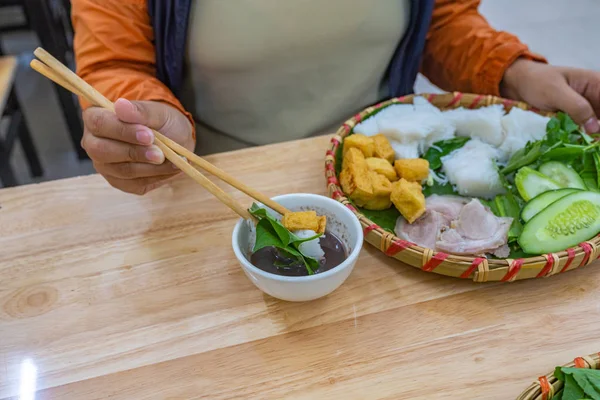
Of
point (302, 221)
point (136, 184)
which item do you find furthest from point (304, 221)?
point (136, 184)

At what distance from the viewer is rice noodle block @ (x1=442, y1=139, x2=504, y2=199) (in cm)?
103

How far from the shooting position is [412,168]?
3.36 feet

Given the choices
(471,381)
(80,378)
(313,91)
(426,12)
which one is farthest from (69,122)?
(471,381)

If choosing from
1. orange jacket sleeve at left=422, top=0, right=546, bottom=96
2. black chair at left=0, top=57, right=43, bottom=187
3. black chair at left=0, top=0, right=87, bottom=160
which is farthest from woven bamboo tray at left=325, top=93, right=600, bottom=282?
black chair at left=0, top=0, right=87, bottom=160

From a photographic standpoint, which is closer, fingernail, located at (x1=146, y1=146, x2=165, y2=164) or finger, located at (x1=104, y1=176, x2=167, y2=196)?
fingernail, located at (x1=146, y1=146, x2=165, y2=164)

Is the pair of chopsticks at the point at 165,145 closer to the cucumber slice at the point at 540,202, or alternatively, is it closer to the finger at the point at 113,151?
the finger at the point at 113,151

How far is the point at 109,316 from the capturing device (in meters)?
0.84

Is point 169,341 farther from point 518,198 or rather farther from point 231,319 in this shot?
point 518,198

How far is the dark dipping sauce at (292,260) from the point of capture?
82 cm

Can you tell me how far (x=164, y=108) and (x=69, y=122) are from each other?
1.90 meters

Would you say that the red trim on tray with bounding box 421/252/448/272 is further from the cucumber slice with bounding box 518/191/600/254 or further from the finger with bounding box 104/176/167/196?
the finger with bounding box 104/176/167/196

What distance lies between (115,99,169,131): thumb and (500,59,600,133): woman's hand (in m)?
0.84

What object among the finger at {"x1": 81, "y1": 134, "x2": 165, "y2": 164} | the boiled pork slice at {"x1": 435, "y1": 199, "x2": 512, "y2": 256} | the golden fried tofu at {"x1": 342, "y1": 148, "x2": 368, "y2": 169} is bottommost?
the boiled pork slice at {"x1": 435, "y1": 199, "x2": 512, "y2": 256}

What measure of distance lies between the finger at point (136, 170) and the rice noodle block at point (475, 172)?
56 cm
